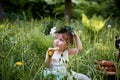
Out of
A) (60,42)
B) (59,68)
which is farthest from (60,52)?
(59,68)

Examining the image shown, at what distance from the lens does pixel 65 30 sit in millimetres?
3432

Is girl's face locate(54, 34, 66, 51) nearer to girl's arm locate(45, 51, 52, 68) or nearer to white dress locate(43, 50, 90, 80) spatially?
white dress locate(43, 50, 90, 80)

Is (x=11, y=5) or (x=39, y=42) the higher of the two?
(x=11, y=5)

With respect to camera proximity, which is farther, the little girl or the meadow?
the little girl

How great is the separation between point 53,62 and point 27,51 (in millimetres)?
386

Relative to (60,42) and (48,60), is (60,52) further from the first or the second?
(48,60)

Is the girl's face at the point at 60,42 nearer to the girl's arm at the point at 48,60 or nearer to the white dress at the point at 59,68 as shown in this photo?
the white dress at the point at 59,68

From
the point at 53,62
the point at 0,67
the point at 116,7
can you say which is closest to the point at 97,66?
the point at 53,62

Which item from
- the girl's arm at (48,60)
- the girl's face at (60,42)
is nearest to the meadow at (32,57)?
the girl's arm at (48,60)

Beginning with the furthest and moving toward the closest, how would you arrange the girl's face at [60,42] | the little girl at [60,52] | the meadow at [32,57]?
the girl's face at [60,42]
the little girl at [60,52]
the meadow at [32,57]

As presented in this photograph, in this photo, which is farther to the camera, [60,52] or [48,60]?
[60,52]

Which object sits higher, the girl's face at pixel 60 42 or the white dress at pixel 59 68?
the girl's face at pixel 60 42

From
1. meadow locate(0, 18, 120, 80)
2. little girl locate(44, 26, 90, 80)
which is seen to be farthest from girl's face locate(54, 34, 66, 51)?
meadow locate(0, 18, 120, 80)

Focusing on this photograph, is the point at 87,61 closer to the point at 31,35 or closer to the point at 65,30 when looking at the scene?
the point at 65,30
